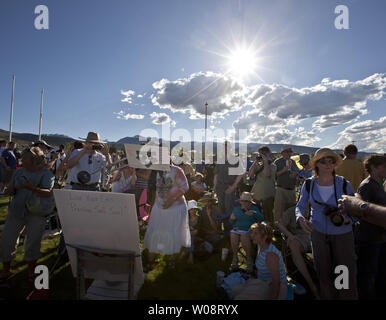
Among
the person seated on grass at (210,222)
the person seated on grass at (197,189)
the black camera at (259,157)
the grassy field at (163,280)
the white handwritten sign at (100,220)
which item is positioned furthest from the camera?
the person seated on grass at (197,189)

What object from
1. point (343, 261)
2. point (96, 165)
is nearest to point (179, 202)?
point (96, 165)

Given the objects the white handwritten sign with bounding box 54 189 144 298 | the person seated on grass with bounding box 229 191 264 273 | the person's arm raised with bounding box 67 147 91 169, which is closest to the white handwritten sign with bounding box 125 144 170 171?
the white handwritten sign with bounding box 54 189 144 298

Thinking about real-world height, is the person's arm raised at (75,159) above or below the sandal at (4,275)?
above

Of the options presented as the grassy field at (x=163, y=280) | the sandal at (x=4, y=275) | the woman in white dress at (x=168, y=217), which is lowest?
the grassy field at (x=163, y=280)

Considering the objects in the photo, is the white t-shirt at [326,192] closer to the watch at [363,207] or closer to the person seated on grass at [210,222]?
the watch at [363,207]

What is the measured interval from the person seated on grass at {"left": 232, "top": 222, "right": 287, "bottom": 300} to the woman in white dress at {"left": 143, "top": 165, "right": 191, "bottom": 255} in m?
1.20

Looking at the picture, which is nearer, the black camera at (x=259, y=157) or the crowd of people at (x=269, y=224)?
the crowd of people at (x=269, y=224)

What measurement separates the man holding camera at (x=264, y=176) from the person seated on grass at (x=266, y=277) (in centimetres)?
261

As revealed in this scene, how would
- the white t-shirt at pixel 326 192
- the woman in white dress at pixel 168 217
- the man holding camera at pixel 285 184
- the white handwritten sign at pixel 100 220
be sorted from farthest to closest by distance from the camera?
1. the man holding camera at pixel 285 184
2. the woman in white dress at pixel 168 217
3. the white t-shirt at pixel 326 192
4. the white handwritten sign at pixel 100 220

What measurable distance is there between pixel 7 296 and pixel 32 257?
505 mm

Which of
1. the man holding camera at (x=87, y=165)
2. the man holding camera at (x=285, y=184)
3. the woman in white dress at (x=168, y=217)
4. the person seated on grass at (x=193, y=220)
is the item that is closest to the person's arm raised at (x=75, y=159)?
the man holding camera at (x=87, y=165)

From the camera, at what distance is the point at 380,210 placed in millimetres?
1595

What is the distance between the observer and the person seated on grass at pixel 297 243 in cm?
324
